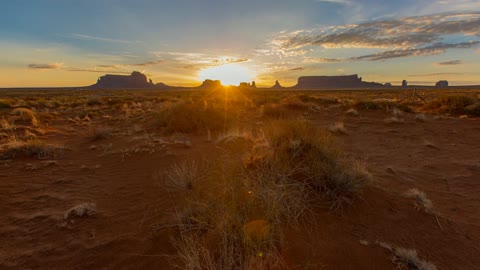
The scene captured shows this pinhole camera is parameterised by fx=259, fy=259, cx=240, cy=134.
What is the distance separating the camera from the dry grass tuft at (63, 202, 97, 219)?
4109mm

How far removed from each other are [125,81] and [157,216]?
186 metres

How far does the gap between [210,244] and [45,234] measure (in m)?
2.56

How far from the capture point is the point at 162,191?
16.0 ft

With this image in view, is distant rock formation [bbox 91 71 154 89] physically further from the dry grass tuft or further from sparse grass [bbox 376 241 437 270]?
sparse grass [bbox 376 241 437 270]

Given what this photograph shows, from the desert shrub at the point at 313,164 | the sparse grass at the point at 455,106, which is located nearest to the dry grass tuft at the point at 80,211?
the desert shrub at the point at 313,164

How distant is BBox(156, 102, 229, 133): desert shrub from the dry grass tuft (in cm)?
711

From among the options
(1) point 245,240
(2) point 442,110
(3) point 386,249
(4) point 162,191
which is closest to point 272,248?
→ (1) point 245,240

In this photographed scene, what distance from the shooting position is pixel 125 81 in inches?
6713

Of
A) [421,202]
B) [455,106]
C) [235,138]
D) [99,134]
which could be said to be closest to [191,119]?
[99,134]

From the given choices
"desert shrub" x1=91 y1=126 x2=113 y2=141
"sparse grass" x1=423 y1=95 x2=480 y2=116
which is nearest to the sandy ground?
"desert shrub" x1=91 y1=126 x2=113 y2=141

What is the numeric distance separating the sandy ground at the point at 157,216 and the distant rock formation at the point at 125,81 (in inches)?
6814

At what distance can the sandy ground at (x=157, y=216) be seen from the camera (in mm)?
3070

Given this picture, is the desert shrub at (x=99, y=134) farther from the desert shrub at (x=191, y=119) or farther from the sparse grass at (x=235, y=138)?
the sparse grass at (x=235, y=138)

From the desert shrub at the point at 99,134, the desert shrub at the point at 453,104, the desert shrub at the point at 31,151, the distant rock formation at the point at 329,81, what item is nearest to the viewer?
the desert shrub at the point at 31,151
